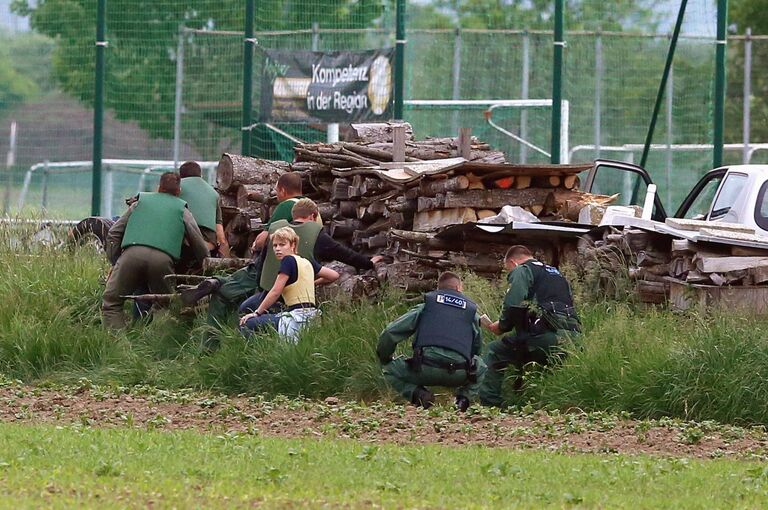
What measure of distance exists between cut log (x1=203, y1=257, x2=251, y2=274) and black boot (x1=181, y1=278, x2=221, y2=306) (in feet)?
1.66

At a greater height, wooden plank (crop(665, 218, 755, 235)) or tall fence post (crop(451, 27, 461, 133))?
tall fence post (crop(451, 27, 461, 133))

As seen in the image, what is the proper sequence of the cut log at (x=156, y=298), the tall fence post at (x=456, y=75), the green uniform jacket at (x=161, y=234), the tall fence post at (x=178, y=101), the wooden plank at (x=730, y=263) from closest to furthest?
the wooden plank at (x=730, y=263) → the cut log at (x=156, y=298) → the green uniform jacket at (x=161, y=234) → the tall fence post at (x=178, y=101) → the tall fence post at (x=456, y=75)

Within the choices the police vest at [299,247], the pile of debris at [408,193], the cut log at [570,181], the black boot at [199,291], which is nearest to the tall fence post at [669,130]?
the pile of debris at [408,193]

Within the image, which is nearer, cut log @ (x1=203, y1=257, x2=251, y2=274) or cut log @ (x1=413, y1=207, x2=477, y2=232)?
cut log @ (x1=413, y1=207, x2=477, y2=232)

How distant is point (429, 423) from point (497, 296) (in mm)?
3087

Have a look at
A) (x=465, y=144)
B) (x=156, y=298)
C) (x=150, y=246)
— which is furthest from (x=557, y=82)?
(x=156, y=298)

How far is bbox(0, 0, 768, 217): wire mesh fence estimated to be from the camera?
72.3 feet

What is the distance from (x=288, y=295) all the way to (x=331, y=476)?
603 centimetres

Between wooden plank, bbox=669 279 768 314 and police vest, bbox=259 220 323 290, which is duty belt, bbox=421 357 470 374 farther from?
police vest, bbox=259 220 323 290

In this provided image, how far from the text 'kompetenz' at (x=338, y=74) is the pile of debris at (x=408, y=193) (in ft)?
7.61

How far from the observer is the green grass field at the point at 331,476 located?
8383 millimetres

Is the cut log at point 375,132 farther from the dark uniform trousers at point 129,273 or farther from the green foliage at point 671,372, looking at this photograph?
the green foliage at point 671,372

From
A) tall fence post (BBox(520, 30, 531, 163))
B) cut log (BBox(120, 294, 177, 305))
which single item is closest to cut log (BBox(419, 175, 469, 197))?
cut log (BBox(120, 294, 177, 305))

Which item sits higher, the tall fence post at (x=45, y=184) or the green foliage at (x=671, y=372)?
the tall fence post at (x=45, y=184)
